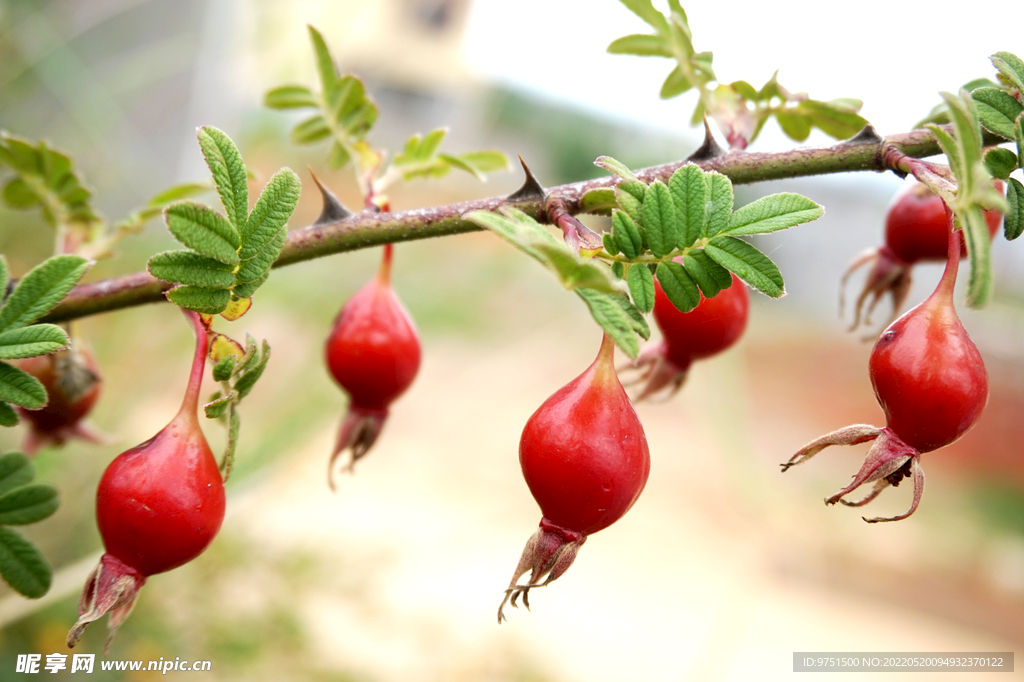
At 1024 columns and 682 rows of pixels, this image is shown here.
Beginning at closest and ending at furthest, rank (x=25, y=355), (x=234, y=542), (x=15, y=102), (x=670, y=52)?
1. (x=25, y=355)
2. (x=670, y=52)
3. (x=15, y=102)
4. (x=234, y=542)

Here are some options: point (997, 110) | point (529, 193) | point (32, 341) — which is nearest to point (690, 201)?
point (529, 193)

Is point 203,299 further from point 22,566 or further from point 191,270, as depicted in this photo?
point 22,566

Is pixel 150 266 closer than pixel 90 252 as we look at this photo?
Result: Yes

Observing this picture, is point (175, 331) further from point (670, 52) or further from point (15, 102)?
point (670, 52)

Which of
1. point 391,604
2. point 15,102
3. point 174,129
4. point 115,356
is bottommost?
point 391,604

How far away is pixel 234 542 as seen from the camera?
2197 millimetres

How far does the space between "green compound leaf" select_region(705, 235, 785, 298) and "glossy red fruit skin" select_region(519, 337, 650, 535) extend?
11 cm

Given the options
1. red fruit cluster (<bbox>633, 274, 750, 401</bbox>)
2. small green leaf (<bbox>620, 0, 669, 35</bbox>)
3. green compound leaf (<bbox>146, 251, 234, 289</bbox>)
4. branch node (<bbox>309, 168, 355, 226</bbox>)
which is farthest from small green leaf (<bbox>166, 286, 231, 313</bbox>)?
small green leaf (<bbox>620, 0, 669, 35</bbox>)

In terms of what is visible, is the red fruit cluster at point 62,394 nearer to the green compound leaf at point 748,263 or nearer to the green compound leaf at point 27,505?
the green compound leaf at point 27,505

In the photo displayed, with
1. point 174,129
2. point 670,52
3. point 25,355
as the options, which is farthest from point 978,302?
point 174,129

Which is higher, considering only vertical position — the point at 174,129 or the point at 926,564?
the point at 174,129

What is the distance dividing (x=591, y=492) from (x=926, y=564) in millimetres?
5703

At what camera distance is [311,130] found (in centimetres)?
83

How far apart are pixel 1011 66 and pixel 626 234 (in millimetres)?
305
